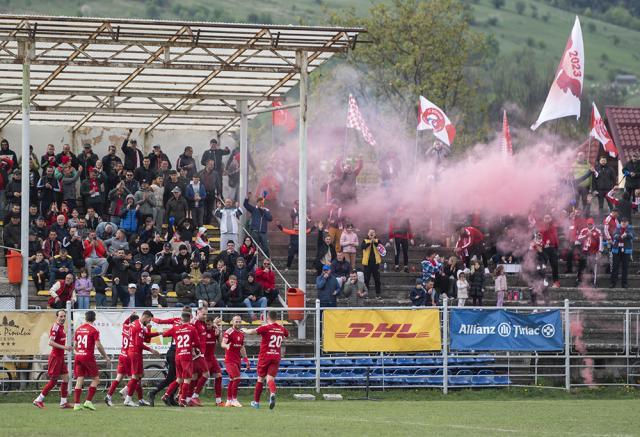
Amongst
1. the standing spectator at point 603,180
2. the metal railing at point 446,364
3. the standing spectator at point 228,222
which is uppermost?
the standing spectator at point 603,180

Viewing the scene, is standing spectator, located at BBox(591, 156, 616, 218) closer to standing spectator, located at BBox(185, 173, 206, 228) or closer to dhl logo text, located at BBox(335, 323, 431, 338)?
standing spectator, located at BBox(185, 173, 206, 228)

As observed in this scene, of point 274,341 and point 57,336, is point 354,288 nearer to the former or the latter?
point 274,341

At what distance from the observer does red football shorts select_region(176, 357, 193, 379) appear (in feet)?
73.2

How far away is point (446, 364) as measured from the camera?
26.5 metres

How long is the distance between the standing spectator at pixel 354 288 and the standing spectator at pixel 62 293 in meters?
6.39

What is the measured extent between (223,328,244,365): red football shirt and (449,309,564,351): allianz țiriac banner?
5.23m

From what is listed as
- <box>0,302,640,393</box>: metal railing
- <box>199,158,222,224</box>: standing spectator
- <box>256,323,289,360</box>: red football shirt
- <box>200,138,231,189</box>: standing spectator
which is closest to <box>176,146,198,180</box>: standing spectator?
<box>200,138,231,189</box>: standing spectator

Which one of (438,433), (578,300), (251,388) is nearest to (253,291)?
(251,388)

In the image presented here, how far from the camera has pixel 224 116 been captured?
118ft

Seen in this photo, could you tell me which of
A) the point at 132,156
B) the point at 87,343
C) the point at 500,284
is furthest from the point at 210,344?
the point at 132,156

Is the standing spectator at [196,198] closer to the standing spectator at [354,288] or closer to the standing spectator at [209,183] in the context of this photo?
the standing spectator at [209,183]

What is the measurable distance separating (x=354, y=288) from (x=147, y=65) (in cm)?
693

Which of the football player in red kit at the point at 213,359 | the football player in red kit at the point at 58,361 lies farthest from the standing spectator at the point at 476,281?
the football player in red kit at the point at 58,361

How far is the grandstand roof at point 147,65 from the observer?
28.1 meters
